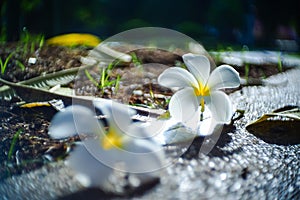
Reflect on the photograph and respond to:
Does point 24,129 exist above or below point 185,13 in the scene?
above

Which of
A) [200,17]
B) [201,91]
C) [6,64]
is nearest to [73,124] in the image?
[201,91]

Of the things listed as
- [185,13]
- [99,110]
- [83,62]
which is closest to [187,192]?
[99,110]

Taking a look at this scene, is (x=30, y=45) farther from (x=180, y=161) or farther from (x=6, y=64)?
(x=180, y=161)

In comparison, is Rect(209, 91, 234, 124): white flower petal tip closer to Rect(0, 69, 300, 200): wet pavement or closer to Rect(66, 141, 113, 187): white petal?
Rect(0, 69, 300, 200): wet pavement

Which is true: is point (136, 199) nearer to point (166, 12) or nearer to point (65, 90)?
point (65, 90)

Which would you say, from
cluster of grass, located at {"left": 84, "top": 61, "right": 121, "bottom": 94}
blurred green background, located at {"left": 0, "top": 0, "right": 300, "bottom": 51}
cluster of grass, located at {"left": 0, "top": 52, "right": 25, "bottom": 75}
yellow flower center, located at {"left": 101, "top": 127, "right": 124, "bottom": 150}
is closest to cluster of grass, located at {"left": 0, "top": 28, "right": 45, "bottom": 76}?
cluster of grass, located at {"left": 0, "top": 52, "right": 25, "bottom": 75}

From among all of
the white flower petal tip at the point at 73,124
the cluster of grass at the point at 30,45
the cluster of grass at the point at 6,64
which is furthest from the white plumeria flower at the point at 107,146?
the cluster of grass at the point at 30,45
